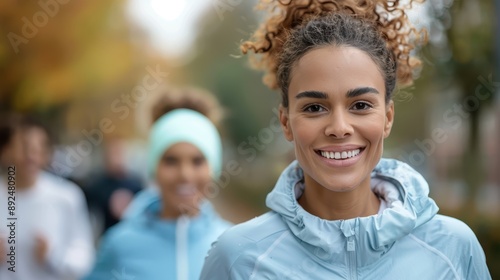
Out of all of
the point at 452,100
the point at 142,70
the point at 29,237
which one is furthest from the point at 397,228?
the point at 142,70

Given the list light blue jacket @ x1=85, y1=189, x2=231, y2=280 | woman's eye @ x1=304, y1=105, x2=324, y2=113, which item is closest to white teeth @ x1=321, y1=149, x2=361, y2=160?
woman's eye @ x1=304, y1=105, x2=324, y2=113

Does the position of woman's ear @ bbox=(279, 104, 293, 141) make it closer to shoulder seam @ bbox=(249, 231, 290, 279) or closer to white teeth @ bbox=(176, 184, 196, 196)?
shoulder seam @ bbox=(249, 231, 290, 279)

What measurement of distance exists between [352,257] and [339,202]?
239 mm

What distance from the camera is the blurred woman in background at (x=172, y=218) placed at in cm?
457

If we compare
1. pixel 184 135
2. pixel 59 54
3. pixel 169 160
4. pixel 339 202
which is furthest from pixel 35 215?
pixel 59 54

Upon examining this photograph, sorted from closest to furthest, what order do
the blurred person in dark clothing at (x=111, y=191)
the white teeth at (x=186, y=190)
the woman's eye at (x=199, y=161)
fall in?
1. the white teeth at (x=186, y=190)
2. the woman's eye at (x=199, y=161)
3. the blurred person in dark clothing at (x=111, y=191)

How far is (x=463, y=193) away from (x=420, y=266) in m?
6.13

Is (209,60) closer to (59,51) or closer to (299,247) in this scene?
(59,51)

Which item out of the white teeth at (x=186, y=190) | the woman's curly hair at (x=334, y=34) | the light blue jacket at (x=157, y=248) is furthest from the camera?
the white teeth at (x=186, y=190)

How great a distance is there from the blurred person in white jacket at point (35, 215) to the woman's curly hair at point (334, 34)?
255cm

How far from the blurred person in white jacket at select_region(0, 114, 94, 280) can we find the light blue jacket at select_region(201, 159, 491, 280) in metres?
2.65

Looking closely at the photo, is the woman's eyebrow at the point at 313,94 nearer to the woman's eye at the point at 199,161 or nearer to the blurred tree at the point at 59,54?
the woman's eye at the point at 199,161

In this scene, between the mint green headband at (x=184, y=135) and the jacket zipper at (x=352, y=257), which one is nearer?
the jacket zipper at (x=352, y=257)

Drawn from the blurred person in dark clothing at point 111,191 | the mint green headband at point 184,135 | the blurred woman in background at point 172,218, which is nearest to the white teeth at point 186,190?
the blurred woman in background at point 172,218
